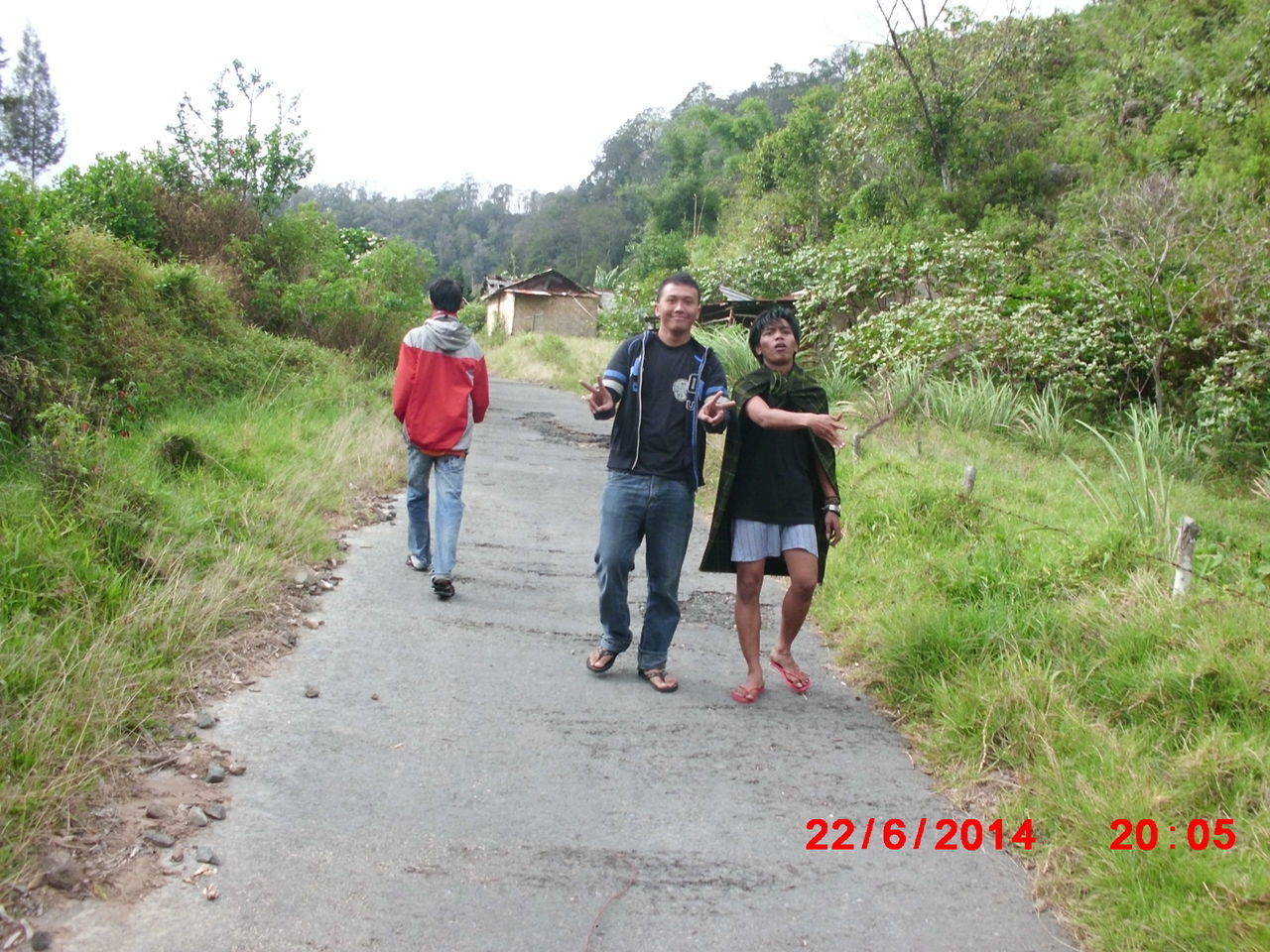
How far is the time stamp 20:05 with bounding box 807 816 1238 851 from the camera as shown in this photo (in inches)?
134

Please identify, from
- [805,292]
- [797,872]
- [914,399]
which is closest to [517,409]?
[805,292]

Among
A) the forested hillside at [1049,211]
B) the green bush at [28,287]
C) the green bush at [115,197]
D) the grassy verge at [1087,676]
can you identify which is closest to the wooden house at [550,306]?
the forested hillside at [1049,211]

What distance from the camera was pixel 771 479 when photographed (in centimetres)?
468

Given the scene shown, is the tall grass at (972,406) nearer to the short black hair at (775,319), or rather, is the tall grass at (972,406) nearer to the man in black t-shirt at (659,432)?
the short black hair at (775,319)

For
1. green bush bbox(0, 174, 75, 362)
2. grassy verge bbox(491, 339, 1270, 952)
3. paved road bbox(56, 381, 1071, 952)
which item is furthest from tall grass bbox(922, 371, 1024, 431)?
green bush bbox(0, 174, 75, 362)

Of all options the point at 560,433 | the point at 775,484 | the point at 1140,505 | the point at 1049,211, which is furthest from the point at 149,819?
the point at 1049,211

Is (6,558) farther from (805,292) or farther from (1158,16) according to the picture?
(1158,16)

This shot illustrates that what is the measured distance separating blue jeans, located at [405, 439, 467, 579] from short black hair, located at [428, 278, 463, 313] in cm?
86

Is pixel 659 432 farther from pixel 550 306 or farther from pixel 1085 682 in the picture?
pixel 550 306

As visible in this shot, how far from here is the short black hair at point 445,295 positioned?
6363 mm

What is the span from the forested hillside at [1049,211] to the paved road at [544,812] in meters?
8.96

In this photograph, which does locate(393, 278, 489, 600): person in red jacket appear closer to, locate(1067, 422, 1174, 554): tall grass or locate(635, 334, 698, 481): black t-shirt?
locate(635, 334, 698, 481): black t-shirt
